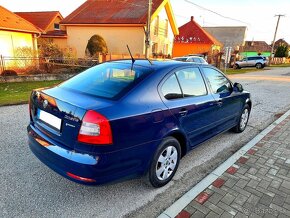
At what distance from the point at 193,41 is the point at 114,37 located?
18.9 meters

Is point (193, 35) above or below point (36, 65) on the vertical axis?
above

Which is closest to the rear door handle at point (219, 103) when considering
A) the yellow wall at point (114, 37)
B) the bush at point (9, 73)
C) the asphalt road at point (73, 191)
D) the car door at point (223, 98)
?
the car door at point (223, 98)

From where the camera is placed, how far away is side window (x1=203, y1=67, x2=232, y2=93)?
3850 mm

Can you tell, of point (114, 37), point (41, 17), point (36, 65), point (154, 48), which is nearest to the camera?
point (36, 65)

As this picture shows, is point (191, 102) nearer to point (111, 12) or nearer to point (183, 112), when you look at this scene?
point (183, 112)

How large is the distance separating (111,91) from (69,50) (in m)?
13.6

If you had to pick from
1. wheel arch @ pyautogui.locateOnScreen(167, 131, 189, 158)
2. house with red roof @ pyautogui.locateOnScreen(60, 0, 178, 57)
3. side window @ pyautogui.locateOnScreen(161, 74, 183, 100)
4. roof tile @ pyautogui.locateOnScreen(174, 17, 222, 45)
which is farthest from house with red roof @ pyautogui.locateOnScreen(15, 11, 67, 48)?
wheel arch @ pyautogui.locateOnScreen(167, 131, 189, 158)

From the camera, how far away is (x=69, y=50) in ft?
49.2

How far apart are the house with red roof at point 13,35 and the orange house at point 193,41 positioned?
24.8 meters

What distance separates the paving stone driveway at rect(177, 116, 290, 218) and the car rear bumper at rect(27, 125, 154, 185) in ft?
2.44

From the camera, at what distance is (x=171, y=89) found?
3.01m

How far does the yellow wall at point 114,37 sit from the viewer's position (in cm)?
2227

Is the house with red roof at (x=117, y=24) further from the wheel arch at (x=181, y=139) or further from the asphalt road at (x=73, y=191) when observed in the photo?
the wheel arch at (x=181, y=139)

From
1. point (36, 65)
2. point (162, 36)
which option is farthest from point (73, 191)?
point (162, 36)
